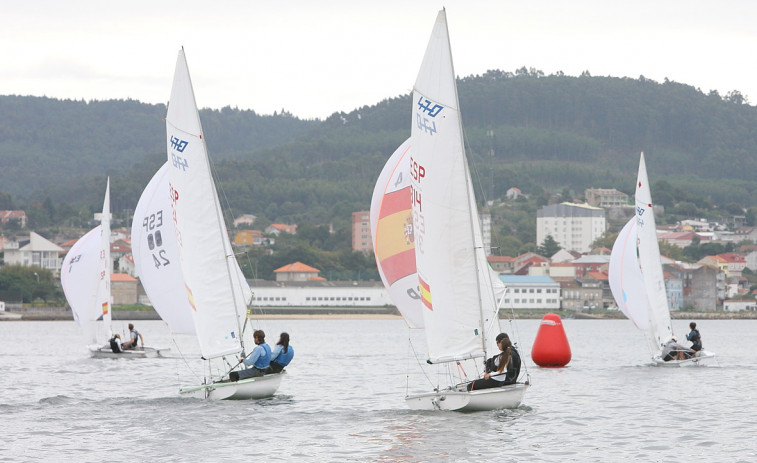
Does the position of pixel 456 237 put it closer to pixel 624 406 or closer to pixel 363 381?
pixel 624 406

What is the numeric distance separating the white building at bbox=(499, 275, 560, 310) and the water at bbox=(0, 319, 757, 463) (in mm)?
91622

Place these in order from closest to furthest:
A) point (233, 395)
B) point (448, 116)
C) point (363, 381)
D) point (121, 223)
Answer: point (448, 116), point (233, 395), point (363, 381), point (121, 223)

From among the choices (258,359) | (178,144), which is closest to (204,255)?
(178,144)

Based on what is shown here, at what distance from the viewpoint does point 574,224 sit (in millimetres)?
187375

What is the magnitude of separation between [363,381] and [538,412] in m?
9.20

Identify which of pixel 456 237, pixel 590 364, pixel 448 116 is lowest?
pixel 590 364

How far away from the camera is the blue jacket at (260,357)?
20375mm

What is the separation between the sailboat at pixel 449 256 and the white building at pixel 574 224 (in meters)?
168

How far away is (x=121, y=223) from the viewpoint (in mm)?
194875

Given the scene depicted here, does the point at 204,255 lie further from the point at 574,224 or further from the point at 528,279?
the point at 574,224

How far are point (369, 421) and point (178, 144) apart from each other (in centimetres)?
581

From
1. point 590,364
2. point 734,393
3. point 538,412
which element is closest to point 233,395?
point 538,412

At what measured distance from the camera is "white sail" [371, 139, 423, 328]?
2005 cm

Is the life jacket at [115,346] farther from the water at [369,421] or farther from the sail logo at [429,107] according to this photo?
the sail logo at [429,107]
